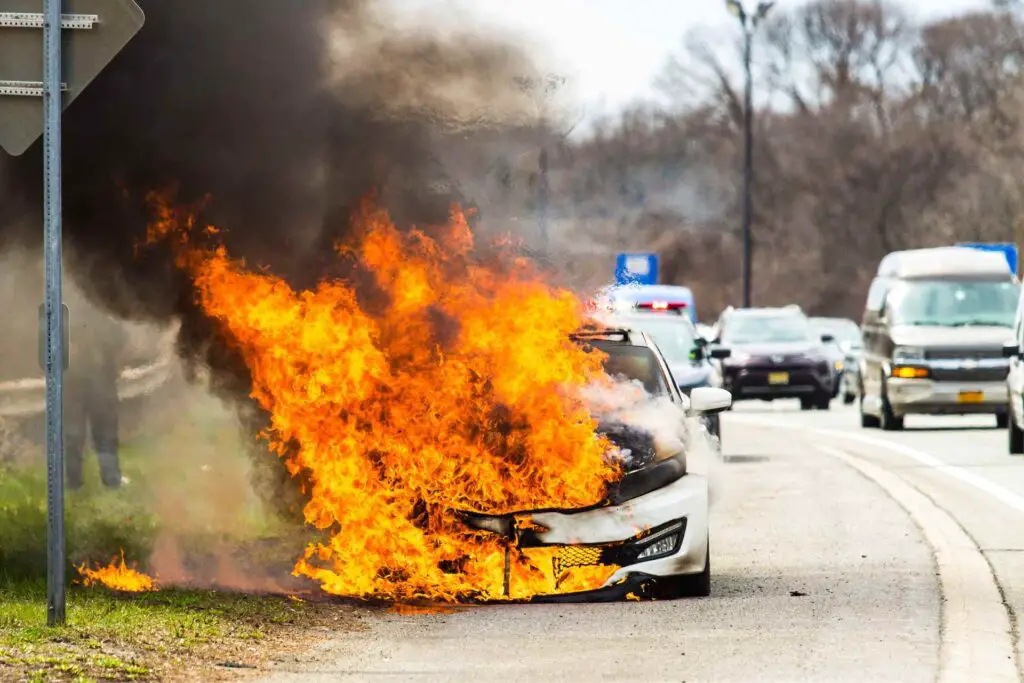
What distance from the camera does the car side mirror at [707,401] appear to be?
1058 cm

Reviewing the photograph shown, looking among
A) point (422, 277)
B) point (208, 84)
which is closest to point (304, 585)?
point (422, 277)

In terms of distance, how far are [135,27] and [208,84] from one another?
515cm

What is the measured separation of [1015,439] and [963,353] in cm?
457

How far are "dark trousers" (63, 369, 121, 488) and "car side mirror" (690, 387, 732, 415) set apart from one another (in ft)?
23.5

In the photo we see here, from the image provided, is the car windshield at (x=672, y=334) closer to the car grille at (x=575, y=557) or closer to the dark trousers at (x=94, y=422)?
the dark trousers at (x=94, y=422)

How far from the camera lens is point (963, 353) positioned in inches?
987

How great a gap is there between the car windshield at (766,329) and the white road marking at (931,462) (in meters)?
4.43

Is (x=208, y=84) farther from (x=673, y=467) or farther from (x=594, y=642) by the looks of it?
(x=594, y=642)

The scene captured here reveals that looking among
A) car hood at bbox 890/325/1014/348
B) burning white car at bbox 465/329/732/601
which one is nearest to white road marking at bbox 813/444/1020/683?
burning white car at bbox 465/329/732/601

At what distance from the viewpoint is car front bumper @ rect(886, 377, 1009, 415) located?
24906 millimetres

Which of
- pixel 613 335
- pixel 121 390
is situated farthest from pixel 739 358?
pixel 613 335

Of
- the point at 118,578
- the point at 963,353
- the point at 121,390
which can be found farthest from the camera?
the point at 121,390

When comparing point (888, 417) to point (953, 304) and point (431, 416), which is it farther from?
point (431, 416)

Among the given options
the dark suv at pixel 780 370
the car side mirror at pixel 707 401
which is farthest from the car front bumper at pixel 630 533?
the dark suv at pixel 780 370
